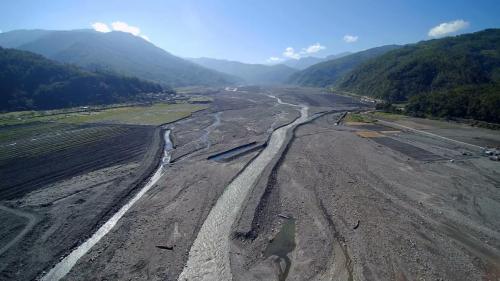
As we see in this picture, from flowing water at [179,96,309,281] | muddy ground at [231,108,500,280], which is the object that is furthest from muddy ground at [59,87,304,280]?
muddy ground at [231,108,500,280]

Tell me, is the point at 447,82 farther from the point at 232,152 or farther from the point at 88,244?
the point at 88,244

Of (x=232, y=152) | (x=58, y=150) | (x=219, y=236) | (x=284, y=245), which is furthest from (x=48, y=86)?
(x=284, y=245)

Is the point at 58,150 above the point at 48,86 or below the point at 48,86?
below

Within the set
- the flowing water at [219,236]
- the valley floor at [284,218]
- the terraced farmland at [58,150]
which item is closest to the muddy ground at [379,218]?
the valley floor at [284,218]

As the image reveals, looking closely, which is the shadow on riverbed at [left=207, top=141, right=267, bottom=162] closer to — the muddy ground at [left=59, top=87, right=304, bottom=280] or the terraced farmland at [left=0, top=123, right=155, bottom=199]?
the muddy ground at [left=59, top=87, right=304, bottom=280]

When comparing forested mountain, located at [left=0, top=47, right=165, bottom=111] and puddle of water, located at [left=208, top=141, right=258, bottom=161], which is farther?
forested mountain, located at [left=0, top=47, right=165, bottom=111]
